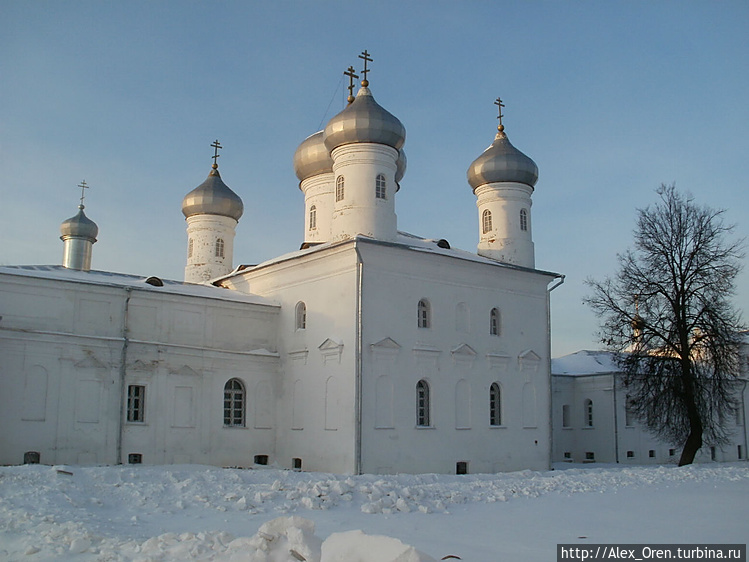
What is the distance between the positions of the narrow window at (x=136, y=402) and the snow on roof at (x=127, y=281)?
8.28 ft

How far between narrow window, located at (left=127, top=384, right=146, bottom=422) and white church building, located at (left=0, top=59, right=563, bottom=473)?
3 cm

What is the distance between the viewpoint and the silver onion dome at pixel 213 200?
91.9ft

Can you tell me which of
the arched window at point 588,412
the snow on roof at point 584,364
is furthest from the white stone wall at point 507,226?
the arched window at point 588,412

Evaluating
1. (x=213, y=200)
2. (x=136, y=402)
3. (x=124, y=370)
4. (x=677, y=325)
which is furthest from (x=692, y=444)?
(x=213, y=200)

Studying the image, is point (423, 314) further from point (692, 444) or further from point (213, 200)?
point (213, 200)

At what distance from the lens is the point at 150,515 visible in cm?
1036

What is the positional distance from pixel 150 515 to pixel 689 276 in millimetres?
17325

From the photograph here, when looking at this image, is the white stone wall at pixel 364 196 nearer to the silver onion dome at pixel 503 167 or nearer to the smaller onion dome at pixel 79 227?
the silver onion dome at pixel 503 167

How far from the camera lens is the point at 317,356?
20.6 metres

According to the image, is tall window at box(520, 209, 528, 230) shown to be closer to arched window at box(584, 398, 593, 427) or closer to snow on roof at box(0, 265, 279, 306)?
snow on roof at box(0, 265, 279, 306)

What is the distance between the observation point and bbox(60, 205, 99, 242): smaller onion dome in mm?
28875

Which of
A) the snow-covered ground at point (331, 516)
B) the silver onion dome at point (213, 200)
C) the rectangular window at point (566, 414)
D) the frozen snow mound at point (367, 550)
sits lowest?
the snow-covered ground at point (331, 516)

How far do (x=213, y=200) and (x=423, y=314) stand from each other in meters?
10.6

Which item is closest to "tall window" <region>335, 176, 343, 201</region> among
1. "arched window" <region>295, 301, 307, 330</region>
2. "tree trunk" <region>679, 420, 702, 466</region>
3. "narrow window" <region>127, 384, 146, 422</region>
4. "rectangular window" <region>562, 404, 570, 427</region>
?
"arched window" <region>295, 301, 307, 330</region>
